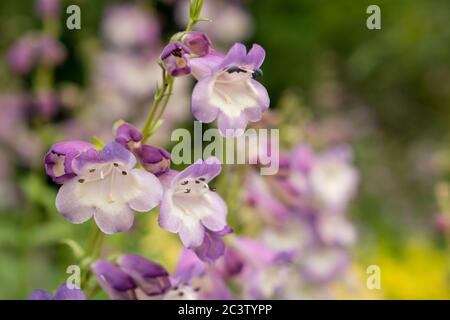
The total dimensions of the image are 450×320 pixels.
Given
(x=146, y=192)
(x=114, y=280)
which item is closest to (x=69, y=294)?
(x=114, y=280)

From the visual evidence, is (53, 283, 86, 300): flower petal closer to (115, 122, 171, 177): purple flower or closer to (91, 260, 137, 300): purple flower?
(91, 260, 137, 300): purple flower

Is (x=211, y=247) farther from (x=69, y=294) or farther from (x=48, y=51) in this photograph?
(x=48, y=51)

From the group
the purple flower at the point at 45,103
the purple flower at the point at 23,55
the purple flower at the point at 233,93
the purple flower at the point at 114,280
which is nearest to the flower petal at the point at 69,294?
the purple flower at the point at 114,280

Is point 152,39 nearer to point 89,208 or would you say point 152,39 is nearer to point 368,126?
point 368,126

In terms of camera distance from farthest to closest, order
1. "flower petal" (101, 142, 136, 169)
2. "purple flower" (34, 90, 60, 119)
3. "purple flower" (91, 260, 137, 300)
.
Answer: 1. "purple flower" (34, 90, 60, 119)
2. "purple flower" (91, 260, 137, 300)
3. "flower petal" (101, 142, 136, 169)

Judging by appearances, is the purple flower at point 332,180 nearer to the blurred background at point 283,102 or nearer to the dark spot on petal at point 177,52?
the blurred background at point 283,102

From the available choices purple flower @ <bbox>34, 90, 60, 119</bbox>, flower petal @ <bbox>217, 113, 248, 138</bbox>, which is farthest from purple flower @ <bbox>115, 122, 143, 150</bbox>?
purple flower @ <bbox>34, 90, 60, 119</bbox>
